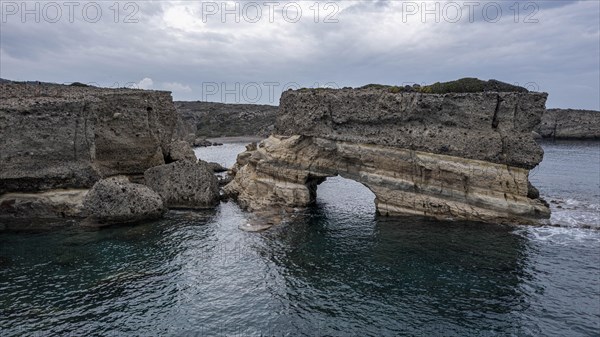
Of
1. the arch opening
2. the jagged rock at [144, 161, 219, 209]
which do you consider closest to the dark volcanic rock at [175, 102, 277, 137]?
the arch opening

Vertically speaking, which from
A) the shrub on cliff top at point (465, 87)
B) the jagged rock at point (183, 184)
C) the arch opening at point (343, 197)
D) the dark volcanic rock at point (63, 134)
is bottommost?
the arch opening at point (343, 197)

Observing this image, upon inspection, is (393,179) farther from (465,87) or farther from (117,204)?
(117,204)

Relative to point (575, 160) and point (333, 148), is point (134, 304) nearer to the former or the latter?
point (333, 148)

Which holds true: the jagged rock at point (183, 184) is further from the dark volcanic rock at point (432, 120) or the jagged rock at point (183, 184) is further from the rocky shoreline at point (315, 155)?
the dark volcanic rock at point (432, 120)

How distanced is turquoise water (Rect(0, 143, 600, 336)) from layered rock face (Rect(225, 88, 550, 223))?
234cm

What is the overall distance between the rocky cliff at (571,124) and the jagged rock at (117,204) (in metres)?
128

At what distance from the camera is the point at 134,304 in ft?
69.6

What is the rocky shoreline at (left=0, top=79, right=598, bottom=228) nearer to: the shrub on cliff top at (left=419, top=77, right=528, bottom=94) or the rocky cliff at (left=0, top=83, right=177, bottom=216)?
the rocky cliff at (left=0, top=83, right=177, bottom=216)

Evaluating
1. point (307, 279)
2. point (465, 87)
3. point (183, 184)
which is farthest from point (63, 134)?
point (465, 87)

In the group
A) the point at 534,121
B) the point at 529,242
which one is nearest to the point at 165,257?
the point at 529,242

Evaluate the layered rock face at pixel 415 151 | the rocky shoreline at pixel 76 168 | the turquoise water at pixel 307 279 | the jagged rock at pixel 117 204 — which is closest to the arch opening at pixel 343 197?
the layered rock face at pixel 415 151

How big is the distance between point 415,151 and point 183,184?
75.0ft

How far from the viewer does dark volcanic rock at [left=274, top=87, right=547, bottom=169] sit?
107 feet

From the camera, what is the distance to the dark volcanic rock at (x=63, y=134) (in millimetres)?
35031
